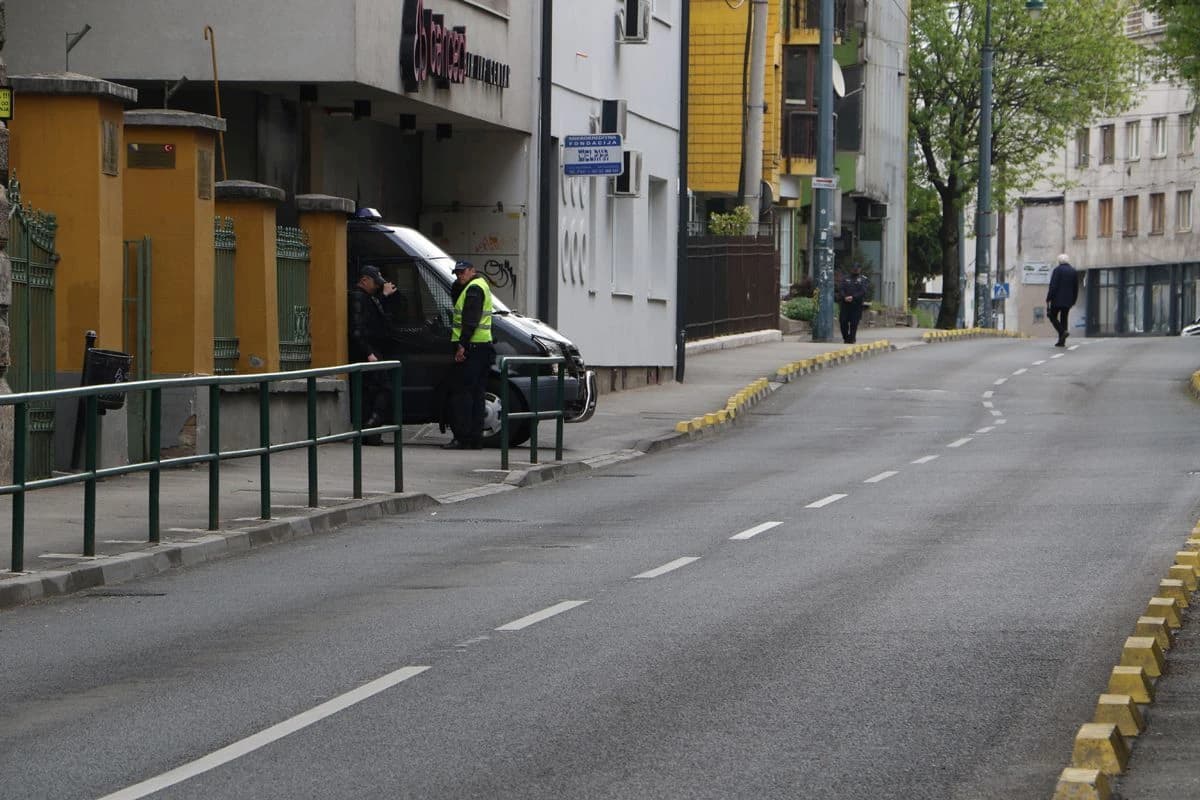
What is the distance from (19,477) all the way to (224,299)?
29.5 feet

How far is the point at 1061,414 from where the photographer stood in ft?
96.3

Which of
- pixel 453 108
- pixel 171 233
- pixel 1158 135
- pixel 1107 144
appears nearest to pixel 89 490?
pixel 171 233

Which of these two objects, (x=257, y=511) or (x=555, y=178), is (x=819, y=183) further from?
(x=257, y=511)

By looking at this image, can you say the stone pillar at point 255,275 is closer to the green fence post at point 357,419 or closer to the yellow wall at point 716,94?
the green fence post at point 357,419

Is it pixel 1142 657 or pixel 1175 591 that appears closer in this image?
pixel 1142 657

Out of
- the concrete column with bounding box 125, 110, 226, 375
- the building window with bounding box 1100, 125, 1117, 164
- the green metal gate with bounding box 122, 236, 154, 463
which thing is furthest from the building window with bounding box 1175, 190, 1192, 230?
the green metal gate with bounding box 122, 236, 154, 463

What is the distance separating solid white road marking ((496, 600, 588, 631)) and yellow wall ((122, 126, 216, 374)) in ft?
30.1

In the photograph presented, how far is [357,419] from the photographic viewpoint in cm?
1750

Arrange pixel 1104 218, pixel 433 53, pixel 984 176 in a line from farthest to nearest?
1. pixel 1104 218
2. pixel 984 176
3. pixel 433 53

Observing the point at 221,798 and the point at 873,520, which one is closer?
the point at 221,798

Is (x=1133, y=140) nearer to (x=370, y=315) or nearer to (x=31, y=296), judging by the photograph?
(x=370, y=315)

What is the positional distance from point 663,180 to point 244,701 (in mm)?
28397

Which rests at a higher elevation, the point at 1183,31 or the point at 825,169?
the point at 1183,31

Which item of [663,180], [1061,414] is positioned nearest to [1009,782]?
[1061,414]
